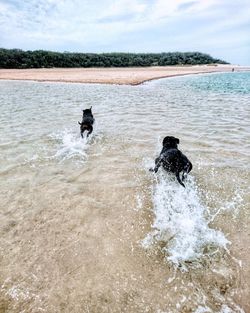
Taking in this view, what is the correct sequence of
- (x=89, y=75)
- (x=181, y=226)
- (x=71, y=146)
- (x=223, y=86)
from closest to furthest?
(x=181, y=226), (x=71, y=146), (x=223, y=86), (x=89, y=75)

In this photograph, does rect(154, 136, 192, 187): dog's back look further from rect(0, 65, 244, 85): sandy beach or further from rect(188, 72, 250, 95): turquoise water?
rect(0, 65, 244, 85): sandy beach

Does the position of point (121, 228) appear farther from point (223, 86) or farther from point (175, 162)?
point (223, 86)

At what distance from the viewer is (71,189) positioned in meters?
6.43

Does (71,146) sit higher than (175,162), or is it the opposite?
(175,162)

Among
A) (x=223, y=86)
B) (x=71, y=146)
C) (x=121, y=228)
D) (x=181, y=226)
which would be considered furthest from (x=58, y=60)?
(x=181, y=226)

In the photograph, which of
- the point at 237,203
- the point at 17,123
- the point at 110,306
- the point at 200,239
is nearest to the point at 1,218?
the point at 110,306

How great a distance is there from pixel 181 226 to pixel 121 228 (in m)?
0.99

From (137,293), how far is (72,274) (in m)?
0.91

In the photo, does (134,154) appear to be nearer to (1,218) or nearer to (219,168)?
(219,168)

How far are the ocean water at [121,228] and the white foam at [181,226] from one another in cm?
2

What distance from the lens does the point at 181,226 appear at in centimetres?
500

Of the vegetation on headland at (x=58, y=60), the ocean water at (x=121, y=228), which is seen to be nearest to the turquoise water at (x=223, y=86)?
the ocean water at (x=121, y=228)

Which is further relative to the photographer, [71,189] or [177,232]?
[71,189]

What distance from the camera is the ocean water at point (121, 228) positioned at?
12.1 ft
